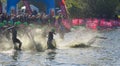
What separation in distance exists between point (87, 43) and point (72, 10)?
42623mm

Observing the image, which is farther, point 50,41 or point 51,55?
point 50,41

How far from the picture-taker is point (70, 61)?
24641 mm

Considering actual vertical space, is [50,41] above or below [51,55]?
above

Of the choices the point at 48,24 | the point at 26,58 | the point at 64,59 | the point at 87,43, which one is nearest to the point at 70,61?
the point at 64,59

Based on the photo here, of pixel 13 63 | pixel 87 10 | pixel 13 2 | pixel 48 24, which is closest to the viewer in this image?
pixel 13 63

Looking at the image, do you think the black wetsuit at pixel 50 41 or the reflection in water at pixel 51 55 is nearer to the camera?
the reflection in water at pixel 51 55

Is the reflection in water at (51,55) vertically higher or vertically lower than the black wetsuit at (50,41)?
lower

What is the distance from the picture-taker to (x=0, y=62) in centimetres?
2377

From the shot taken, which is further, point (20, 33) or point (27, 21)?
point (27, 21)

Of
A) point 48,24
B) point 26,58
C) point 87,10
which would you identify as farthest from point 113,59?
point 87,10

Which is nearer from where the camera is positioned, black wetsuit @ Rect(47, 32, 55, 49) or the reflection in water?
A: the reflection in water

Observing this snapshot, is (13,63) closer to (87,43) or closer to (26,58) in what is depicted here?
(26,58)

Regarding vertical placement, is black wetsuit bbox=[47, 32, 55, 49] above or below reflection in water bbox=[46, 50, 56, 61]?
above

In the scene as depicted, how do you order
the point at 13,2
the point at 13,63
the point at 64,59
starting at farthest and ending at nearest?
the point at 13,2, the point at 64,59, the point at 13,63
